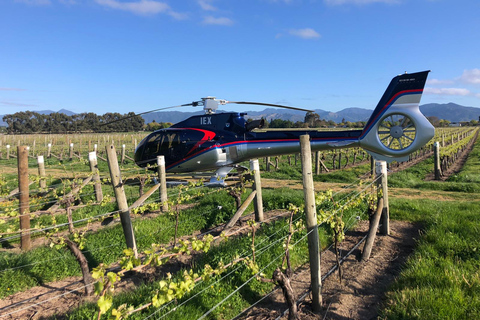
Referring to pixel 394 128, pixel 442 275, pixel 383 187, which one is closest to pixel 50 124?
pixel 394 128

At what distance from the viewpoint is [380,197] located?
5.92 metres

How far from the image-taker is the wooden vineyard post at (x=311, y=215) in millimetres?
3703

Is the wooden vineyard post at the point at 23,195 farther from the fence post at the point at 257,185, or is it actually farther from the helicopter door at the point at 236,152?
the helicopter door at the point at 236,152

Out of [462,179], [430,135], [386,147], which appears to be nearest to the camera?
[430,135]

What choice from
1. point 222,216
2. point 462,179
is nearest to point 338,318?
point 222,216

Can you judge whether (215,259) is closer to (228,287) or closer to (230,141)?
(228,287)

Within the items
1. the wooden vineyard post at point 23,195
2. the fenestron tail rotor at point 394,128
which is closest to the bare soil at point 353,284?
the fenestron tail rotor at point 394,128

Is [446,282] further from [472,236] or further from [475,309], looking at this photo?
[472,236]

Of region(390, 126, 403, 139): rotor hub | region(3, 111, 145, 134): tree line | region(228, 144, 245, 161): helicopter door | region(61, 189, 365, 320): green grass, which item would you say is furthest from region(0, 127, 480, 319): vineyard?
region(3, 111, 145, 134): tree line

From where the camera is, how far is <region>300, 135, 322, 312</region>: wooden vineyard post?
3703mm

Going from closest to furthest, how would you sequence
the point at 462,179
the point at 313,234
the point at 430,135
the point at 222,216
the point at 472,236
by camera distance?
the point at 313,234 < the point at 472,236 < the point at 430,135 < the point at 222,216 < the point at 462,179

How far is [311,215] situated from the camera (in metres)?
3.83

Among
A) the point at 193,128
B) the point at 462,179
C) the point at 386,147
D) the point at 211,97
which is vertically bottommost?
the point at 462,179

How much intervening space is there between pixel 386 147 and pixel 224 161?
5.14 metres
